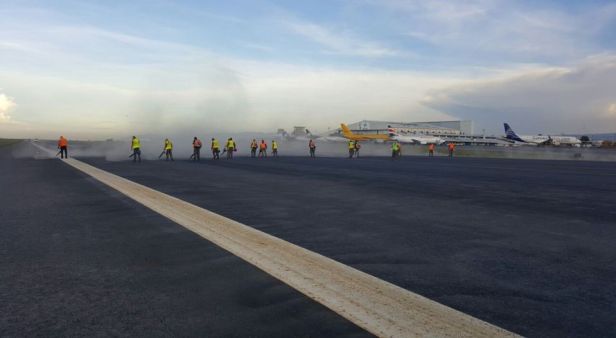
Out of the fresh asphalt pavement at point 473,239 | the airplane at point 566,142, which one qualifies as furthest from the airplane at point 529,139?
the fresh asphalt pavement at point 473,239

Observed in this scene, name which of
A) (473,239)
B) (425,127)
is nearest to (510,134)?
(425,127)

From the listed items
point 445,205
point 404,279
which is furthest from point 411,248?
point 445,205

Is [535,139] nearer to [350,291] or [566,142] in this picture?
[566,142]

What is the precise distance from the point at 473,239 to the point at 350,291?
10.1 feet

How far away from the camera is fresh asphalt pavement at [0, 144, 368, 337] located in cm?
316

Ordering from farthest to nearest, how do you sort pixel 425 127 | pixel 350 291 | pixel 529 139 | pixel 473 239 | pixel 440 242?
pixel 425 127 → pixel 529 139 → pixel 473 239 → pixel 440 242 → pixel 350 291

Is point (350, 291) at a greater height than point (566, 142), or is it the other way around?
point (566, 142)

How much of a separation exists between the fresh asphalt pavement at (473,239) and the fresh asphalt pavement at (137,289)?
65 cm

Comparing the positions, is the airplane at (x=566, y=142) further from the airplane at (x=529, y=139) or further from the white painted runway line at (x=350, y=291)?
the white painted runway line at (x=350, y=291)

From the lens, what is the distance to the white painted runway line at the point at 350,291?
3167 mm

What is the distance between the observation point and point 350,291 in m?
3.92

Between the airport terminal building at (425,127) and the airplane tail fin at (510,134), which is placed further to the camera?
the airport terminal building at (425,127)

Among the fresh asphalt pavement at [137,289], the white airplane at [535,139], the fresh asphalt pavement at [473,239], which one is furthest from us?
the white airplane at [535,139]

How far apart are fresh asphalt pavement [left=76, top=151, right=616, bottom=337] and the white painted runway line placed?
0.21m
